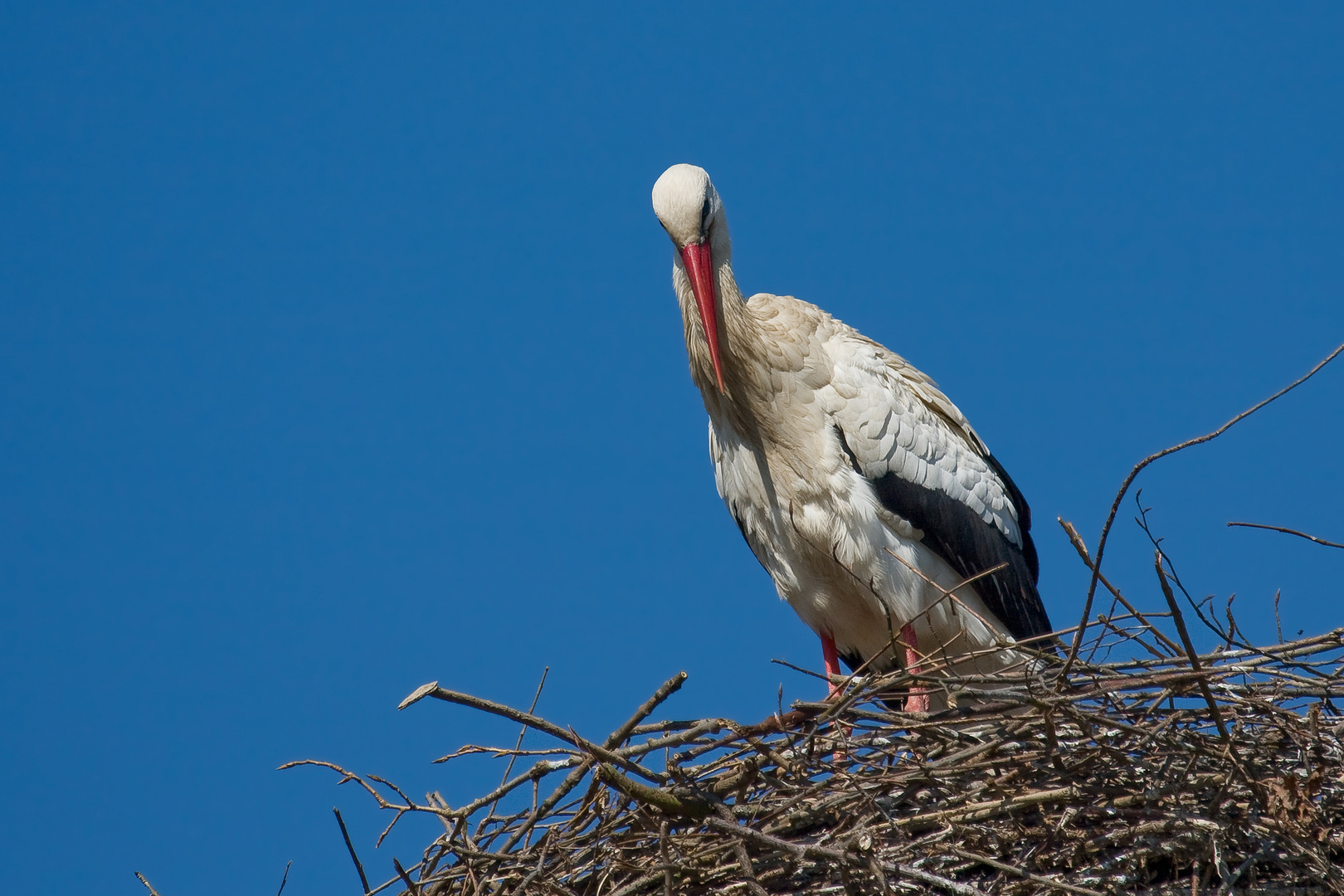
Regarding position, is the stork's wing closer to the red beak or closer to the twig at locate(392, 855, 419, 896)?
the red beak

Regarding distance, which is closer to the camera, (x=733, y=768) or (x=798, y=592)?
(x=733, y=768)

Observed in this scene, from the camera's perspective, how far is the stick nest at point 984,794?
268 cm

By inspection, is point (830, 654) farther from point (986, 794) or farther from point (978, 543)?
point (986, 794)

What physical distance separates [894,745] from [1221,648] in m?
0.70

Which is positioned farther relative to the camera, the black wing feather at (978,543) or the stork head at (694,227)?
the black wing feather at (978,543)

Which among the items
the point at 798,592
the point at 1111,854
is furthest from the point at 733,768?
the point at 798,592

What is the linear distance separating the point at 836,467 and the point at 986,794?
4.65ft

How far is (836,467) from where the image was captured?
4137 mm

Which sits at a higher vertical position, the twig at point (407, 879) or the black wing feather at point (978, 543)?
the black wing feather at point (978, 543)

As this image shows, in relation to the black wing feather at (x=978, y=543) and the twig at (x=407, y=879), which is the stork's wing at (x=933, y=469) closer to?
the black wing feather at (x=978, y=543)

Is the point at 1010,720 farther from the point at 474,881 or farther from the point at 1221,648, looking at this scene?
the point at 474,881

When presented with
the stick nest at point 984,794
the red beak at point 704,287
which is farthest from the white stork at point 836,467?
the stick nest at point 984,794

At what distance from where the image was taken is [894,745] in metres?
3.03

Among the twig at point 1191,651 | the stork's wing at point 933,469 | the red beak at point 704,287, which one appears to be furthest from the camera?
the stork's wing at point 933,469
